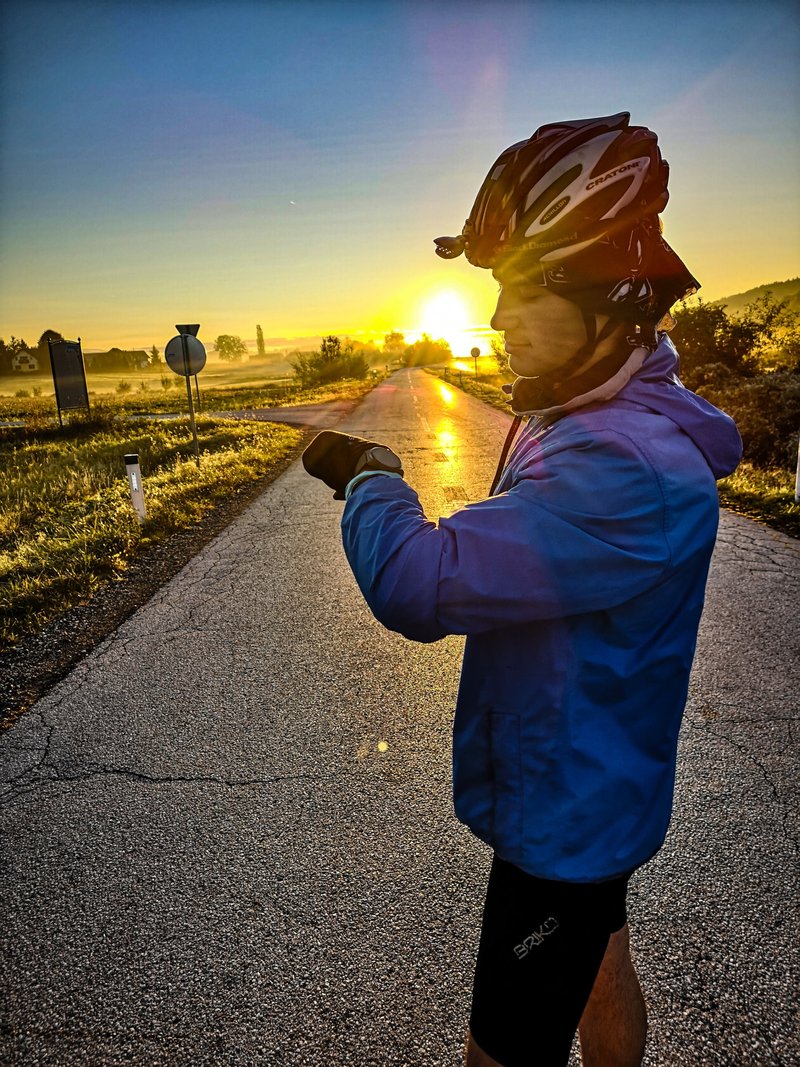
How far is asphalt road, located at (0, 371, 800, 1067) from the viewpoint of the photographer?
6.22 ft

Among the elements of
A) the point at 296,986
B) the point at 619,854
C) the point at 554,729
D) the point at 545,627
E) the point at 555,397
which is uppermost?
the point at 555,397

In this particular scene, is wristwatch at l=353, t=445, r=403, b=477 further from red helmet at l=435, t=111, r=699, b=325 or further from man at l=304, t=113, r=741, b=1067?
red helmet at l=435, t=111, r=699, b=325

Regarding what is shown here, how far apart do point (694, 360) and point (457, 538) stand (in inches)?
826

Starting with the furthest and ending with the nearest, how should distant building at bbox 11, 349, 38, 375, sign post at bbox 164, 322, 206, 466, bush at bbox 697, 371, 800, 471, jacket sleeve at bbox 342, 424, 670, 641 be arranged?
distant building at bbox 11, 349, 38, 375
sign post at bbox 164, 322, 206, 466
bush at bbox 697, 371, 800, 471
jacket sleeve at bbox 342, 424, 670, 641

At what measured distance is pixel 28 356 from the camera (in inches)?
4102

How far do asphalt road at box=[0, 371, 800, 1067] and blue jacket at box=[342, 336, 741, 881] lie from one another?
1090 mm

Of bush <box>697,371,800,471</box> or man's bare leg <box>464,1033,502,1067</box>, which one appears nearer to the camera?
man's bare leg <box>464,1033,502,1067</box>

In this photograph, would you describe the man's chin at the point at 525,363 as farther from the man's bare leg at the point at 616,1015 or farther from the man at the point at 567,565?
the man's bare leg at the point at 616,1015

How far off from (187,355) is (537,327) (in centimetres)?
1278

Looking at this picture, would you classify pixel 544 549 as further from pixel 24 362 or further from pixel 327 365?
pixel 24 362

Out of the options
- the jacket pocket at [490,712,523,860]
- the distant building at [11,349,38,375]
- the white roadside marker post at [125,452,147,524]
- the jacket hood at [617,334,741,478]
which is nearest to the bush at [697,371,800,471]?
the white roadside marker post at [125,452,147,524]

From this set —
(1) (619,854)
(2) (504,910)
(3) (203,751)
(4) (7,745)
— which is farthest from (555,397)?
(4) (7,745)

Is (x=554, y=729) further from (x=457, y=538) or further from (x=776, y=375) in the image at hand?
(x=776, y=375)

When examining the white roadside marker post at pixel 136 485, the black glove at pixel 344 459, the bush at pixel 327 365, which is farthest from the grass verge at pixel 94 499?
the bush at pixel 327 365
